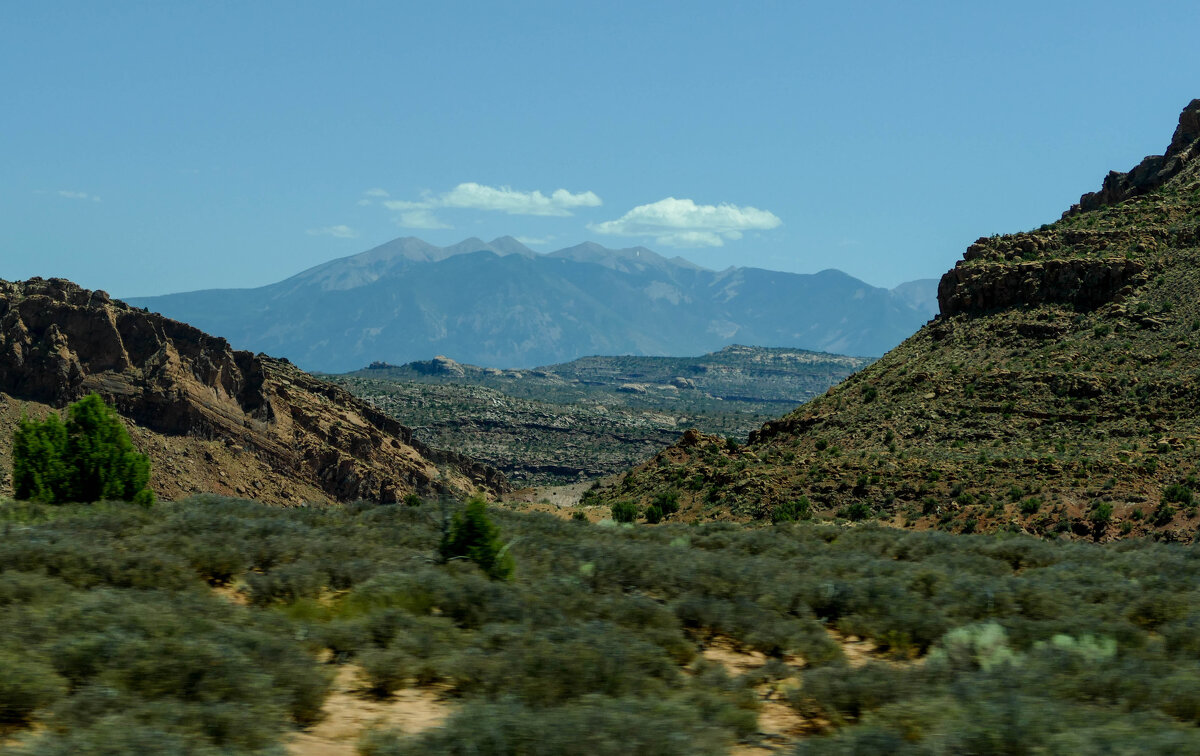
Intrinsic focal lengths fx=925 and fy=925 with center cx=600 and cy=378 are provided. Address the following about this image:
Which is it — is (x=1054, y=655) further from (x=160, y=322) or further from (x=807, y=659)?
(x=160, y=322)

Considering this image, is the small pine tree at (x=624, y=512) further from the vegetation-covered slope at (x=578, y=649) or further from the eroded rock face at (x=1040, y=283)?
the vegetation-covered slope at (x=578, y=649)

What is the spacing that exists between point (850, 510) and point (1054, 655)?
35009mm

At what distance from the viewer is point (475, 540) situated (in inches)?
584

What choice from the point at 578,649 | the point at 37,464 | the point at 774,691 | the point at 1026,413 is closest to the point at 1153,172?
the point at 1026,413

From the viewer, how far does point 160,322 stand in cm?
7381

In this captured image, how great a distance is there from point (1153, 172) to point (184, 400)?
77.9m

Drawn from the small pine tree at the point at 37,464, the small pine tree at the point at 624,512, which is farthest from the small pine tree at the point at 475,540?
the small pine tree at the point at 624,512

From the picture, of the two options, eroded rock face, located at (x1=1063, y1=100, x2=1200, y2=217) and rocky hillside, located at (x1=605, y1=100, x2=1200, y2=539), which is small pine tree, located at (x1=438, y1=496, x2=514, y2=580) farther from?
eroded rock face, located at (x1=1063, y1=100, x2=1200, y2=217)

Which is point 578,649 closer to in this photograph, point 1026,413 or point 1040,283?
point 1026,413

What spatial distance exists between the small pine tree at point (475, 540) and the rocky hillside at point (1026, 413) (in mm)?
30148

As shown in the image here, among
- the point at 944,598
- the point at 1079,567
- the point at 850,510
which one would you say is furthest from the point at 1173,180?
the point at 944,598

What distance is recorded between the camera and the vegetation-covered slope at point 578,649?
6969 mm

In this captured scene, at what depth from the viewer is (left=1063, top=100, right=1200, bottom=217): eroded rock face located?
2859 inches

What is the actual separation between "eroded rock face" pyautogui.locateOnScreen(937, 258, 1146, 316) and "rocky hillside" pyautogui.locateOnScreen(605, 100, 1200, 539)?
0.10 m
